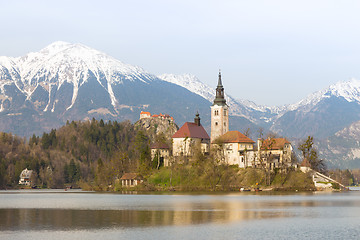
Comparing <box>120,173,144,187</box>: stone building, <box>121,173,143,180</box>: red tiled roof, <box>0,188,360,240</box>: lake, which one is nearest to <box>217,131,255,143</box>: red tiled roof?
<box>121,173,143,180</box>: red tiled roof

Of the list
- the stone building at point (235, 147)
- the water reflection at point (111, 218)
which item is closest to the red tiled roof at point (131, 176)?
the stone building at point (235, 147)

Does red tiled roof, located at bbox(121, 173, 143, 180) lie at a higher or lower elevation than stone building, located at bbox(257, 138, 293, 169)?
lower

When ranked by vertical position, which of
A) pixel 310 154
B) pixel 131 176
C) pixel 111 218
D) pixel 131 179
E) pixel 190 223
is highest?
pixel 310 154

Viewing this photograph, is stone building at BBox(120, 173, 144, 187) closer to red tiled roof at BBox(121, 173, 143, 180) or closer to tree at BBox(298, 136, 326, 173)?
red tiled roof at BBox(121, 173, 143, 180)

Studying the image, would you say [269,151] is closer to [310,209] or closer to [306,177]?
[306,177]

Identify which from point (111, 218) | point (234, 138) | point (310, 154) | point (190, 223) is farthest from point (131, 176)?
point (190, 223)

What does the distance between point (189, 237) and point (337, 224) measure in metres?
21.5

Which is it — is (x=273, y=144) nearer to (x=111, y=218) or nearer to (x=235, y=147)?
(x=235, y=147)

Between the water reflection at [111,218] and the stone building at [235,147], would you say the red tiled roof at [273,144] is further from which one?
the water reflection at [111,218]

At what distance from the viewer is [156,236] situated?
61.4 meters

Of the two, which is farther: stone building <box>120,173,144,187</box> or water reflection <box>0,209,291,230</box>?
stone building <box>120,173,144,187</box>

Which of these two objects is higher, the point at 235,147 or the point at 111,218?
the point at 235,147

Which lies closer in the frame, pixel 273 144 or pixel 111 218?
Result: pixel 111 218

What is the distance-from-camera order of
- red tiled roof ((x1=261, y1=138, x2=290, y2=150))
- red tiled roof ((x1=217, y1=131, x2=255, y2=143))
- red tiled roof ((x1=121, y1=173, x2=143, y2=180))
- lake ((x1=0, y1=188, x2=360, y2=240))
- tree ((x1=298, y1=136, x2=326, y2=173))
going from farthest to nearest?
red tiled roof ((x1=121, y1=173, x2=143, y2=180)), red tiled roof ((x1=217, y1=131, x2=255, y2=143)), red tiled roof ((x1=261, y1=138, x2=290, y2=150)), tree ((x1=298, y1=136, x2=326, y2=173)), lake ((x1=0, y1=188, x2=360, y2=240))
